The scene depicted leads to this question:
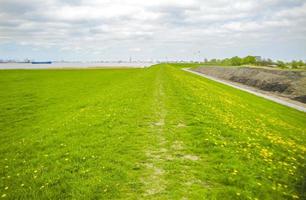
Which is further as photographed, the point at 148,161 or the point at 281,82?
the point at 281,82

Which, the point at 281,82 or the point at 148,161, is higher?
the point at 148,161

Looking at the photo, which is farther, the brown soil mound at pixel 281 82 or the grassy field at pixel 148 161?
the brown soil mound at pixel 281 82

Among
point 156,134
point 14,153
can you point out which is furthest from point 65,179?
point 156,134

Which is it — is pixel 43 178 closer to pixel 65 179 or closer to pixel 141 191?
pixel 65 179

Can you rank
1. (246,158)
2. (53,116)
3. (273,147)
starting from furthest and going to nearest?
(53,116), (273,147), (246,158)

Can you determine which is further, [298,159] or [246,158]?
[298,159]

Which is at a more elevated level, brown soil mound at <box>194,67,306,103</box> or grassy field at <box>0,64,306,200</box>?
grassy field at <box>0,64,306,200</box>

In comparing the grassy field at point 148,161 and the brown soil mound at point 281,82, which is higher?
the grassy field at point 148,161

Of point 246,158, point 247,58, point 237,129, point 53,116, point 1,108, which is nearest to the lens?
point 246,158

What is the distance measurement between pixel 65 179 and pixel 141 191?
2386 millimetres

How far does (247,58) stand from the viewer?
175 m

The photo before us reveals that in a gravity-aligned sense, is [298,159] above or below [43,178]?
below

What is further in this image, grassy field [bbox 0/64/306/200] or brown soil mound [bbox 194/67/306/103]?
brown soil mound [bbox 194/67/306/103]

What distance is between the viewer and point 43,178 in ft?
26.3
